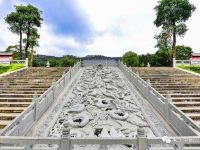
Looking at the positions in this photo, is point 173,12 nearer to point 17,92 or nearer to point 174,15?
point 174,15

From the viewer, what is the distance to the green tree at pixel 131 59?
40906 mm

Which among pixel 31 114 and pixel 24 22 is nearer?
pixel 31 114

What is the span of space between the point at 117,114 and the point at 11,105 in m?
4.25

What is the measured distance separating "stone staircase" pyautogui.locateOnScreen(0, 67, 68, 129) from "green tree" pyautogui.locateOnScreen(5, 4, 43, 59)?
44.7 feet

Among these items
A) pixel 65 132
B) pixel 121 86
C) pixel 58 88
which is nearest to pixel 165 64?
pixel 121 86

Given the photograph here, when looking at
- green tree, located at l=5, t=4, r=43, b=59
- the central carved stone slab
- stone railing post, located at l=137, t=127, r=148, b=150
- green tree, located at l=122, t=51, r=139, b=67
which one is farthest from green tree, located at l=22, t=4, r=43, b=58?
stone railing post, located at l=137, t=127, r=148, b=150

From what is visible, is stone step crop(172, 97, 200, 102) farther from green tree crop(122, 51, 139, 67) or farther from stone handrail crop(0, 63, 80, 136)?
green tree crop(122, 51, 139, 67)

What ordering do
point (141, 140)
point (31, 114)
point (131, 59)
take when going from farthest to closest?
point (131, 59) → point (31, 114) → point (141, 140)

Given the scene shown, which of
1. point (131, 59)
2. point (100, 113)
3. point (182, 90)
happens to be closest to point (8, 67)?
point (182, 90)

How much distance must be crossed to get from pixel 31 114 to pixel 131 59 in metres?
33.1

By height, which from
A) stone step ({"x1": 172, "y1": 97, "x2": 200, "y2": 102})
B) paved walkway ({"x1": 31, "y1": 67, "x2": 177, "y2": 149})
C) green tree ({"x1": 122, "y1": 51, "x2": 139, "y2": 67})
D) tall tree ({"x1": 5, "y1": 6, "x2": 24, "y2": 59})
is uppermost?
tall tree ({"x1": 5, "y1": 6, "x2": 24, "y2": 59})

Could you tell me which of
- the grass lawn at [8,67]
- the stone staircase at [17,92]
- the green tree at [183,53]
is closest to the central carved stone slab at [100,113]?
the stone staircase at [17,92]

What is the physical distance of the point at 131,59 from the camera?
41750mm

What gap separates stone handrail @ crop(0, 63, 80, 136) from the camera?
766cm
